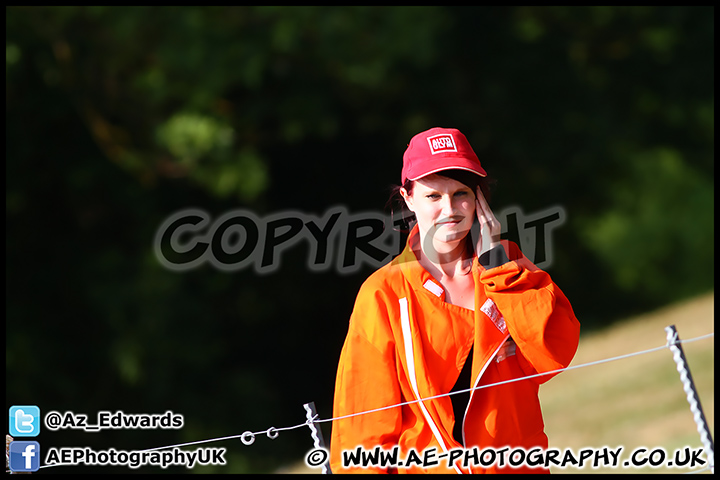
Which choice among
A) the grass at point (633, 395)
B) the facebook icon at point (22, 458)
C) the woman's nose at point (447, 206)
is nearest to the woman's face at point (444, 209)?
the woman's nose at point (447, 206)

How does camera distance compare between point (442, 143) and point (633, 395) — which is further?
point (633, 395)

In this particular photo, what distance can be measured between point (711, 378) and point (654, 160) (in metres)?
3.97

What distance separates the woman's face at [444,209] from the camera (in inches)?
61.7

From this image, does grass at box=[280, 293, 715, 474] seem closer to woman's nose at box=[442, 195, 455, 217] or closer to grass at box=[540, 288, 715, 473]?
grass at box=[540, 288, 715, 473]

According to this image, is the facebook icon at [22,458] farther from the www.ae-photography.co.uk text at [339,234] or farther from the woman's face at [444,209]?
the woman's face at [444,209]

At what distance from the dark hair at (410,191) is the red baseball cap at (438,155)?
2 cm

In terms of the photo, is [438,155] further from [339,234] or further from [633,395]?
Result: [633,395]

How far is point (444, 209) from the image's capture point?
61.7 inches

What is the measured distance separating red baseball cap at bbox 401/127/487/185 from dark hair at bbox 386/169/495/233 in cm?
2

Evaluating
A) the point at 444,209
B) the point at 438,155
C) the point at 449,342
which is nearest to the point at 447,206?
the point at 444,209

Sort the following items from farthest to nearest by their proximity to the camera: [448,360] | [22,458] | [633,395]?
1. [633,395]
2. [22,458]
3. [448,360]

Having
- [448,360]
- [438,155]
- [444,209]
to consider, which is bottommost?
[448,360]

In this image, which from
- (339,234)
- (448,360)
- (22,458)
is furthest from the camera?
(22,458)

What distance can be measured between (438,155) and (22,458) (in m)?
1.29
